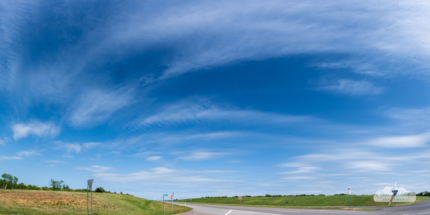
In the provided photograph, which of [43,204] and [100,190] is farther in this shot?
[100,190]

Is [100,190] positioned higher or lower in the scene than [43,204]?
lower

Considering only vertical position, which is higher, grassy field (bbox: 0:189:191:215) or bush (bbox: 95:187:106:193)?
grassy field (bbox: 0:189:191:215)

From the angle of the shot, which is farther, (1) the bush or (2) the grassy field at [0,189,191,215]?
(1) the bush

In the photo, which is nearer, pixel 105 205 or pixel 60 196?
pixel 60 196

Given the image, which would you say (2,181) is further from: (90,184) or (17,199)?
(90,184)

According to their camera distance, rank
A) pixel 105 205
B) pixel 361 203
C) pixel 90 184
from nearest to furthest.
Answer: pixel 90 184
pixel 105 205
pixel 361 203

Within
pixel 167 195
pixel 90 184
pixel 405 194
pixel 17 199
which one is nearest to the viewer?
pixel 90 184

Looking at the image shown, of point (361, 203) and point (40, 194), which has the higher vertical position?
point (40, 194)

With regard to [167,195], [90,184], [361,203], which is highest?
[90,184]

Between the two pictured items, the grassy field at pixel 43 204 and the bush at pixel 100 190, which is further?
the bush at pixel 100 190

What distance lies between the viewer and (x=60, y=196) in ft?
124

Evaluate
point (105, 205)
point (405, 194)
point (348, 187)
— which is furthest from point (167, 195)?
point (405, 194)

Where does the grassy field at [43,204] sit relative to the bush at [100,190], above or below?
above

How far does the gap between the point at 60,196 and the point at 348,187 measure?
168 ft
